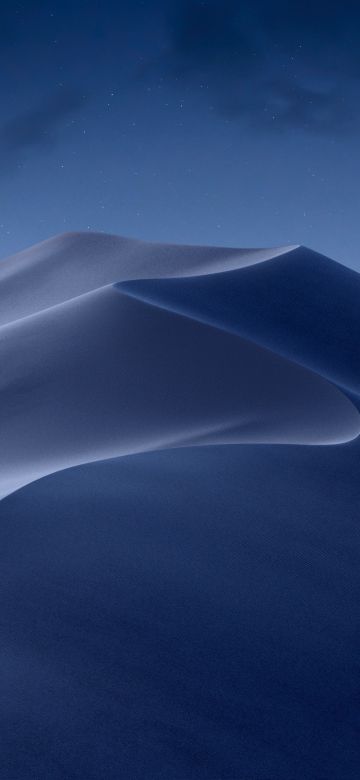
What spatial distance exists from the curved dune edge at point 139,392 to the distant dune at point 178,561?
0.03 meters

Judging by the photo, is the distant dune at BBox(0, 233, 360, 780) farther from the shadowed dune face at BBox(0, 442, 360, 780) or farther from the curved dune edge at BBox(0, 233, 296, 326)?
the curved dune edge at BBox(0, 233, 296, 326)

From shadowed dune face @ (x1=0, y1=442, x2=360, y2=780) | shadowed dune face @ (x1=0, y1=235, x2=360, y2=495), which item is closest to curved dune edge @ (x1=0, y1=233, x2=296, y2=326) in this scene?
shadowed dune face @ (x1=0, y1=235, x2=360, y2=495)

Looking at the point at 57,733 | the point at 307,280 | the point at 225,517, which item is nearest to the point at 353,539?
the point at 225,517

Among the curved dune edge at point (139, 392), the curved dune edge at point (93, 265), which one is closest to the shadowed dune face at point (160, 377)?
the curved dune edge at point (139, 392)

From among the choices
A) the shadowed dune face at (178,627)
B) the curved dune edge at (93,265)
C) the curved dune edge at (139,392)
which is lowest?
the shadowed dune face at (178,627)

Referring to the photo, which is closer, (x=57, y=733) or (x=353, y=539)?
(x=57, y=733)

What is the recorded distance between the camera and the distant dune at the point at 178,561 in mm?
2559

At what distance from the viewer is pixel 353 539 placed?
162 inches

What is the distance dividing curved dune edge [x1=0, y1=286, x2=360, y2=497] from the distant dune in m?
0.03

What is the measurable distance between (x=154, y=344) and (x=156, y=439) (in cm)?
230

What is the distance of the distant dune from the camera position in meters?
2.56

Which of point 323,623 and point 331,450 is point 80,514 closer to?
point 323,623

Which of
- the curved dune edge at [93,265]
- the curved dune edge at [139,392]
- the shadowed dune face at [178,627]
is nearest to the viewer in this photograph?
the shadowed dune face at [178,627]

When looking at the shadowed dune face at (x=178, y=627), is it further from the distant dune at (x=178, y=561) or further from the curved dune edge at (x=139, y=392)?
the curved dune edge at (x=139, y=392)
